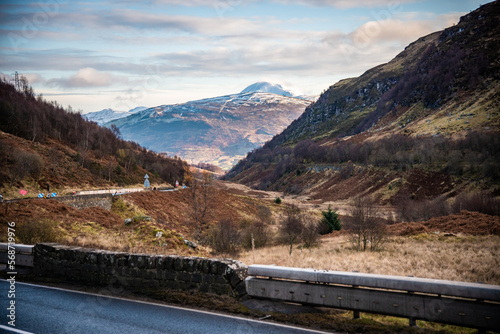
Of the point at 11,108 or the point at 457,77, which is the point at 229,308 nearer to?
the point at 11,108

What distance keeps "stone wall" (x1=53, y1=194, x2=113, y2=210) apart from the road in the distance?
35852 millimetres

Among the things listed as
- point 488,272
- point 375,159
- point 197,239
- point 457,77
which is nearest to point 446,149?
point 375,159

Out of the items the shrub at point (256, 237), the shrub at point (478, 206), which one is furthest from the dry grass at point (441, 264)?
the shrub at point (478, 206)

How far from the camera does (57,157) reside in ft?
241

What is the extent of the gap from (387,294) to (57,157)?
7765 cm

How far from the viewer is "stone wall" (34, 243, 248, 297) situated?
1069 cm

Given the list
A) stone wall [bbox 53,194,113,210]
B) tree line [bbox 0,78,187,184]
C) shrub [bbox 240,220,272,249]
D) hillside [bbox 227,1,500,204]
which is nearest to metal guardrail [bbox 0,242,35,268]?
shrub [bbox 240,220,272,249]

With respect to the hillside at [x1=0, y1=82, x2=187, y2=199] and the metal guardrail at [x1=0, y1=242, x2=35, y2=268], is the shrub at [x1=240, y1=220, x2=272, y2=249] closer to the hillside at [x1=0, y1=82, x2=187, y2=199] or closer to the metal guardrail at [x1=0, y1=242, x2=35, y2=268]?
the metal guardrail at [x1=0, y1=242, x2=35, y2=268]

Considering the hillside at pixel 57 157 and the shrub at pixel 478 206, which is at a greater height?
the hillside at pixel 57 157

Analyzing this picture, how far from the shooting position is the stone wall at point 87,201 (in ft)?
144

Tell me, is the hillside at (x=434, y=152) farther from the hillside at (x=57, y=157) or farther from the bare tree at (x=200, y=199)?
the hillside at (x=57, y=157)

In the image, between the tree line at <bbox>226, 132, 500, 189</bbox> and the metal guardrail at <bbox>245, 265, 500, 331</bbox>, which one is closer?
the metal guardrail at <bbox>245, 265, 500, 331</bbox>

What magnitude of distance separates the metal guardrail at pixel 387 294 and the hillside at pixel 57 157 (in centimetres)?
4814

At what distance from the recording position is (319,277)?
9141 mm
